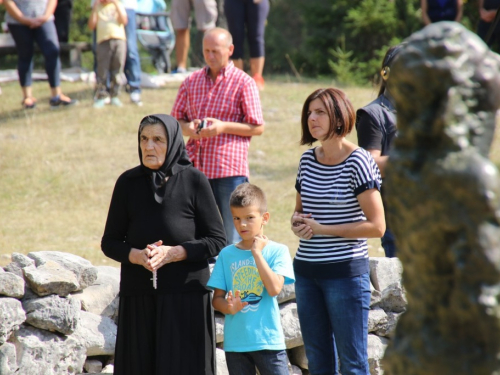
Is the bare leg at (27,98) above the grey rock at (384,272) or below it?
below

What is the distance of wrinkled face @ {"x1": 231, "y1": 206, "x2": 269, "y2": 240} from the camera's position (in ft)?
12.7

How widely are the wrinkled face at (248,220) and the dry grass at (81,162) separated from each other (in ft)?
8.71

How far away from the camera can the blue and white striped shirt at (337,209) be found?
3.71 metres

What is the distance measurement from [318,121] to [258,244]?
0.70 m

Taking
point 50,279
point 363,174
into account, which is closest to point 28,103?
point 50,279

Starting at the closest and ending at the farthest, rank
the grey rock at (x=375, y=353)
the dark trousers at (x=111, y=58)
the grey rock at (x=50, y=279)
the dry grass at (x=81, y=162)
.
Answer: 1. the grey rock at (x=50, y=279)
2. the grey rock at (x=375, y=353)
3. the dry grass at (x=81, y=162)
4. the dark trousers at (x=111, y=58)

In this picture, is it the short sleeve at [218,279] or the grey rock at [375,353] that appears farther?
the grey rock at [375,353]

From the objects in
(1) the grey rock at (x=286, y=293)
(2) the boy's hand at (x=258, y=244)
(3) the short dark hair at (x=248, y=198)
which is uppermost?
(3) the short dark hair at (x=248, y=198)

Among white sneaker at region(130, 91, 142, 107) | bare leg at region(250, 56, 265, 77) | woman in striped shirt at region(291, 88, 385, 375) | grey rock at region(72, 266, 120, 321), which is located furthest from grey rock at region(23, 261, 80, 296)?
white sneaker at region(130, 91, 142, 107)

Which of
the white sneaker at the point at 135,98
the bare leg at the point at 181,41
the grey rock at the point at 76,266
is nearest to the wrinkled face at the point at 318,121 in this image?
the grey rock at the point at 76,266

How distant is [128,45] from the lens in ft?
34.4

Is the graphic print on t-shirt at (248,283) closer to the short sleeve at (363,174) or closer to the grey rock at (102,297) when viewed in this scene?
the short sleeve at (363,174)

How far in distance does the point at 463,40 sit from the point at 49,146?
27.6 ft

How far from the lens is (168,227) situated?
3.91m
